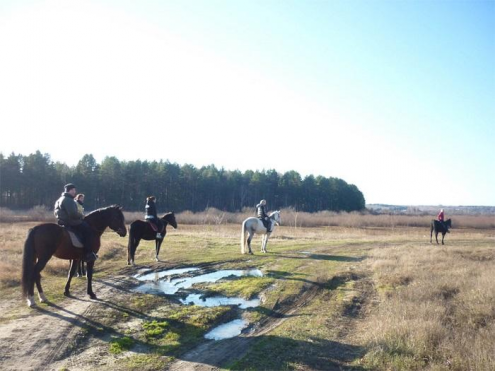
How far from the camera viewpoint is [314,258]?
18828 millimetres

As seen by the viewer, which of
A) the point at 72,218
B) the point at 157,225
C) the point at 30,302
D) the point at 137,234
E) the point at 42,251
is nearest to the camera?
the point at 30,302

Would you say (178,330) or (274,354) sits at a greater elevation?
(178,330)

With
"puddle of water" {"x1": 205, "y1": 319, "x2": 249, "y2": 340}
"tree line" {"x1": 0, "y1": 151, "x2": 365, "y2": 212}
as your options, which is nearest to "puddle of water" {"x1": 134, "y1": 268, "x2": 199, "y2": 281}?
"puddle of water" {"x1": 205, "y1": 319, "x2": 249, "y2": 340}

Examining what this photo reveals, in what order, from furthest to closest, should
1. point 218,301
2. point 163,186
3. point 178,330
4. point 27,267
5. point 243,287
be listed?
point 163,186
point 243,287
point 218,301
point 27,267
point 178,330

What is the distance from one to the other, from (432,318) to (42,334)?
8.45 meters

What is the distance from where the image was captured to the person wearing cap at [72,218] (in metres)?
10.3

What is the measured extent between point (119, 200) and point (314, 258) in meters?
55.2

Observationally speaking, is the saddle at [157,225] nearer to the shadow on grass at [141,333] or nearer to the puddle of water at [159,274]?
the puddle of water at [159,274]

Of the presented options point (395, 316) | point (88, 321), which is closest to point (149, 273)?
point (88, 321)

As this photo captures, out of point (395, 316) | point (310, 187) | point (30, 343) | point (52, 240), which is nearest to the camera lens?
point (30, 343)

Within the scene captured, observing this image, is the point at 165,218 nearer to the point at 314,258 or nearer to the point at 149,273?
the point at 149,273

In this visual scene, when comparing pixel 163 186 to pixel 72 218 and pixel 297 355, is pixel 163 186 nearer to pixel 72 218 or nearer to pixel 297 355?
pixel 72 218

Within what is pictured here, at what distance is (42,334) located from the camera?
752 cm

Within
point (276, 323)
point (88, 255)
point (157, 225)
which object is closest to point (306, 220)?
point (157, 225)
